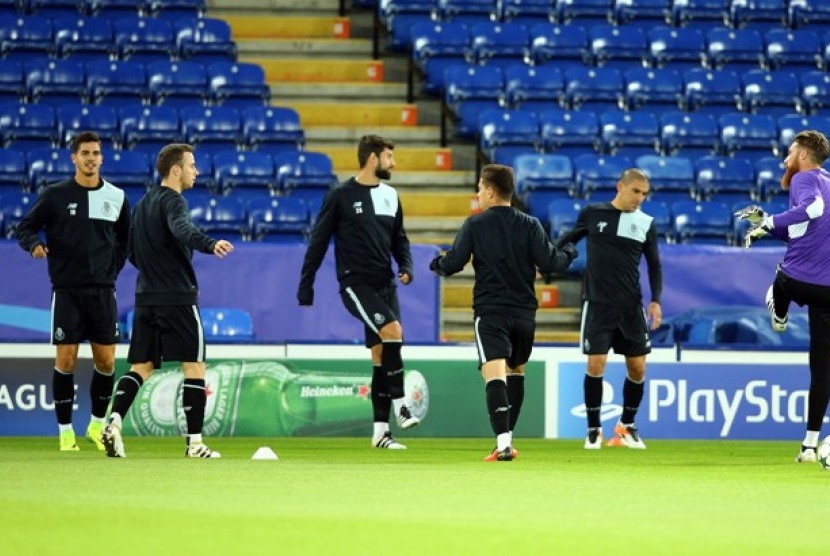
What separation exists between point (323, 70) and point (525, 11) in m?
3.02

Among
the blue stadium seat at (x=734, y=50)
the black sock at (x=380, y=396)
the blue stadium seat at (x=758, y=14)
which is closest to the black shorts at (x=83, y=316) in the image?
the black sock at (x=380, y=396)

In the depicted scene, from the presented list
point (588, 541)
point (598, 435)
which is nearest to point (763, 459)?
point (598, 435)

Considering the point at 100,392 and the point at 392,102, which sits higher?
Result: the point at 392,102

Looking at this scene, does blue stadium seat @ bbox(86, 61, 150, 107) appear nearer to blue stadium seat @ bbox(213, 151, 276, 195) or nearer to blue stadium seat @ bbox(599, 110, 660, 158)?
blue stadium seat @ bbox(213, 151, 276, 195)

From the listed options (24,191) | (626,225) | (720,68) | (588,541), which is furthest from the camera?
(720,68)

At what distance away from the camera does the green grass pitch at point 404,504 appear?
621 centimetres

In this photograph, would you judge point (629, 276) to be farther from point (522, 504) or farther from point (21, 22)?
point (21, 22)

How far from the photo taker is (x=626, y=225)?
13.5 m

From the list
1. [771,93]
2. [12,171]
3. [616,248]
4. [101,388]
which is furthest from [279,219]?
[771,93]

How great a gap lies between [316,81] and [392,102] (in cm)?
114

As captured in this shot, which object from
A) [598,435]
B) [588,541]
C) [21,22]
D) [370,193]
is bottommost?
[598,435]

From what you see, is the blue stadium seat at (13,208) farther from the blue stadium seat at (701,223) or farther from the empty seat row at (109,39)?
the blue stadium seat at (701,223)

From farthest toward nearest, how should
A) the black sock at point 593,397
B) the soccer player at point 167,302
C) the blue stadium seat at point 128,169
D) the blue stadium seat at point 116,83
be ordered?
1. the blue stadium seat at point 116,83
2. the blue stadium seat at point 128,169
3. the black sock at point 593,397
4. the soccer player at point 167,302

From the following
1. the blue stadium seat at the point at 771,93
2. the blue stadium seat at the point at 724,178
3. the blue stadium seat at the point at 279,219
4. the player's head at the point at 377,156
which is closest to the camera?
the player's head at the point at 377,156
